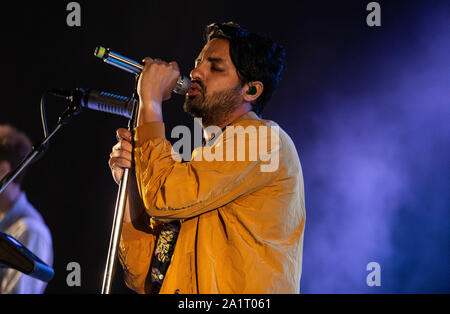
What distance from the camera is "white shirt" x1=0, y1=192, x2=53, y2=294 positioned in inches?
80.4

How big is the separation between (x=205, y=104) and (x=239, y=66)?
0.65 ft

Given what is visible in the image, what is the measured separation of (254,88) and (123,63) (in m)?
0.56

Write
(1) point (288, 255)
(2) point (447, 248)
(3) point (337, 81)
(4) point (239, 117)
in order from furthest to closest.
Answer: (3) point (337, 81) → (2) point (447, 248) → (4) point (239, 117) → (1) point (288, 255)

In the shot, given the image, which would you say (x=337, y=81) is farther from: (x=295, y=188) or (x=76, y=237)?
(x=76, y=237)

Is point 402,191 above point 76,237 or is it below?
above

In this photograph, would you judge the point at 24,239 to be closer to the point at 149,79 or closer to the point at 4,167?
the point at 4,167

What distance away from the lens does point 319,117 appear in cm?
282

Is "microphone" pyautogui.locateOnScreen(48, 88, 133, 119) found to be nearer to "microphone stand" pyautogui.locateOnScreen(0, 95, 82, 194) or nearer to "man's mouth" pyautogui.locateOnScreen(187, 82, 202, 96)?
A: "microphone stand" pyautogui.locateOnScreen(0, 95, 82, 194)

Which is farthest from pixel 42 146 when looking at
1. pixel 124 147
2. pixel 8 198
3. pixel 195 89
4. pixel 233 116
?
pixel 8 198

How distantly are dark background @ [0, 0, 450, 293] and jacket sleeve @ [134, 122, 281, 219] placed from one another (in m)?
1.57

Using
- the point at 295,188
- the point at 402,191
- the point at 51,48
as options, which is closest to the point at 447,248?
the point at 402,191

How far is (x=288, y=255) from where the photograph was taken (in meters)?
1.30

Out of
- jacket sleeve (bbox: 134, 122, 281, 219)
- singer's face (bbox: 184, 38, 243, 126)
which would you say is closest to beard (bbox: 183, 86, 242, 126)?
singer's face (bbox: 184, 38, 243, 126)

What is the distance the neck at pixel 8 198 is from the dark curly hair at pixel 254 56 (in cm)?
140
